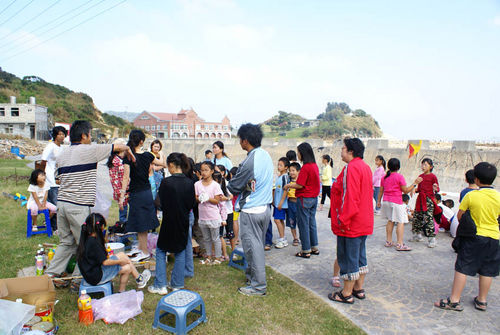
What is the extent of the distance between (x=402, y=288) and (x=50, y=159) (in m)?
6.77

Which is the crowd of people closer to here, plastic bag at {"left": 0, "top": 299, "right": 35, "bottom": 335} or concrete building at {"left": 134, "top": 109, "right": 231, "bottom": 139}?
plastic bag at {"left": 0, "top": 299, "right": 35, "bottom": 335}

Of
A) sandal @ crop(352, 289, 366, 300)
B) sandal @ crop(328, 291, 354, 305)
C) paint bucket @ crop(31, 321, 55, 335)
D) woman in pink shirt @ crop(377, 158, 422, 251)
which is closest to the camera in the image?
paint bucket @ crop(31, 321, 55, 335)

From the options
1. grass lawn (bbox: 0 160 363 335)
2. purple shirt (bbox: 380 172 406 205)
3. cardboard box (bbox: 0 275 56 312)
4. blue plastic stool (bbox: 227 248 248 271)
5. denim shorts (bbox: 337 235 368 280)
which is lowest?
grass lawn (bbox: 0 160 363 335)

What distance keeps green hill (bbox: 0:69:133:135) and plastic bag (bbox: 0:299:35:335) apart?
5875 centimetres

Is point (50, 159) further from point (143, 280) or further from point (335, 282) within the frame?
point (335, 282)

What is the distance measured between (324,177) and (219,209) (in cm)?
495

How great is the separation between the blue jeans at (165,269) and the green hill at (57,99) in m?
58.4

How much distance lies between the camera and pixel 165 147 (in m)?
25.2

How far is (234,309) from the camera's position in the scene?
3.74 meters

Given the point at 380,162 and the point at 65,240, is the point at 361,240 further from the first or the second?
the point at 380,162

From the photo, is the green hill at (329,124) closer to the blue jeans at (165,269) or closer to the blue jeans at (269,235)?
the blue jeans at (269,235)

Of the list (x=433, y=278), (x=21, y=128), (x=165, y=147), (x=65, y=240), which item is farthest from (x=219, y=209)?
(x=21, y=128)

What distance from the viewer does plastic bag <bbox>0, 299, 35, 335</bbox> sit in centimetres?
277

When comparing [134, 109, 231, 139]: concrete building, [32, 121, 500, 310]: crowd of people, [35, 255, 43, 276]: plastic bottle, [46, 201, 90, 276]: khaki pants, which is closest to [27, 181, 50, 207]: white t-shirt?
[32, 121, 500, 310]: crowd of people
